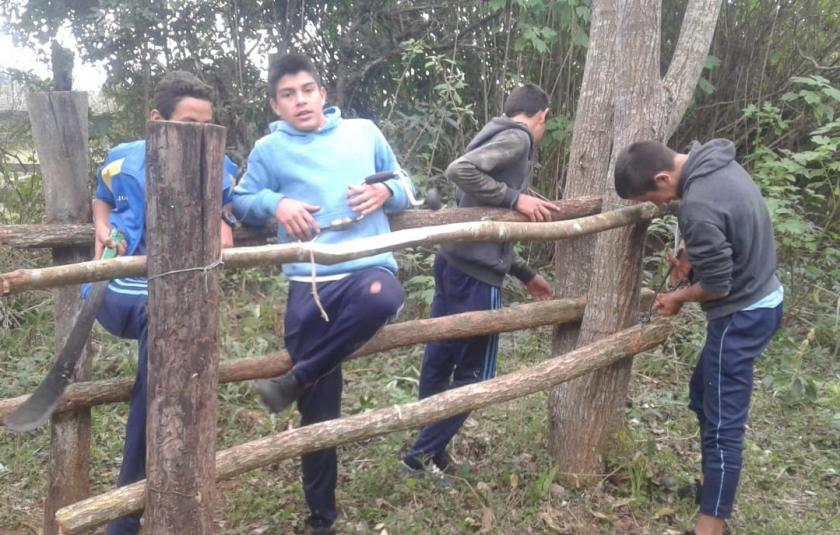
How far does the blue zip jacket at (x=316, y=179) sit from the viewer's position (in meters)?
2.92

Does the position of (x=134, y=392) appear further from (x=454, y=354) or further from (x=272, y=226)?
(x=454, y=354)

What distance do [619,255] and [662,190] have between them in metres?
0.52

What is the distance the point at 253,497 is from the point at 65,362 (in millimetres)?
1345

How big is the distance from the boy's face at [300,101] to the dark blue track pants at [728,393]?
1.90 metres

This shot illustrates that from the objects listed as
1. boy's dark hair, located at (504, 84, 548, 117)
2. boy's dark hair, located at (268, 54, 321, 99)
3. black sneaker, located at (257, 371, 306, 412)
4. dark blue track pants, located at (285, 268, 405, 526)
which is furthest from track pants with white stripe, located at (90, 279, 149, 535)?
boy's dark hair, located at (504, 84, 548, 117)

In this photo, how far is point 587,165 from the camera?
3.98 m

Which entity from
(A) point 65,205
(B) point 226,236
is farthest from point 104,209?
(B) point 226,236

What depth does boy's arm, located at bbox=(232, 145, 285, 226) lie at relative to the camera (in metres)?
2.88

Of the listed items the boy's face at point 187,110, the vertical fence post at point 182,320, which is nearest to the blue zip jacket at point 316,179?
the boy's face at point 187,110

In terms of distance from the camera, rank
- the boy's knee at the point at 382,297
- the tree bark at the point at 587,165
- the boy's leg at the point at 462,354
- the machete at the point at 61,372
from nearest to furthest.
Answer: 1. the machete at the point at 61,372
2. the boy's knee at the point at 382,297
3. the boy's leg at the point at 462,354
4. the tree bark at the point at 587,165

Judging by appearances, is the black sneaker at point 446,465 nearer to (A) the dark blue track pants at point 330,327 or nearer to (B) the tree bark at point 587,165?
(B) the tree bark at point 587,165

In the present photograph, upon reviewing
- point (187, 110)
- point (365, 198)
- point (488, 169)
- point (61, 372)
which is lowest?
point (61, 372)

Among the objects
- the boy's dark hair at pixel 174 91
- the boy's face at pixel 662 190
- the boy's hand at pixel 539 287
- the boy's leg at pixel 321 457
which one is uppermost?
the boy's dark hair at pixel 174 91

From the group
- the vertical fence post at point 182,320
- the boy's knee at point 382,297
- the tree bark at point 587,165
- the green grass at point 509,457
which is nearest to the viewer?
the vertical fence post at point 182,320
